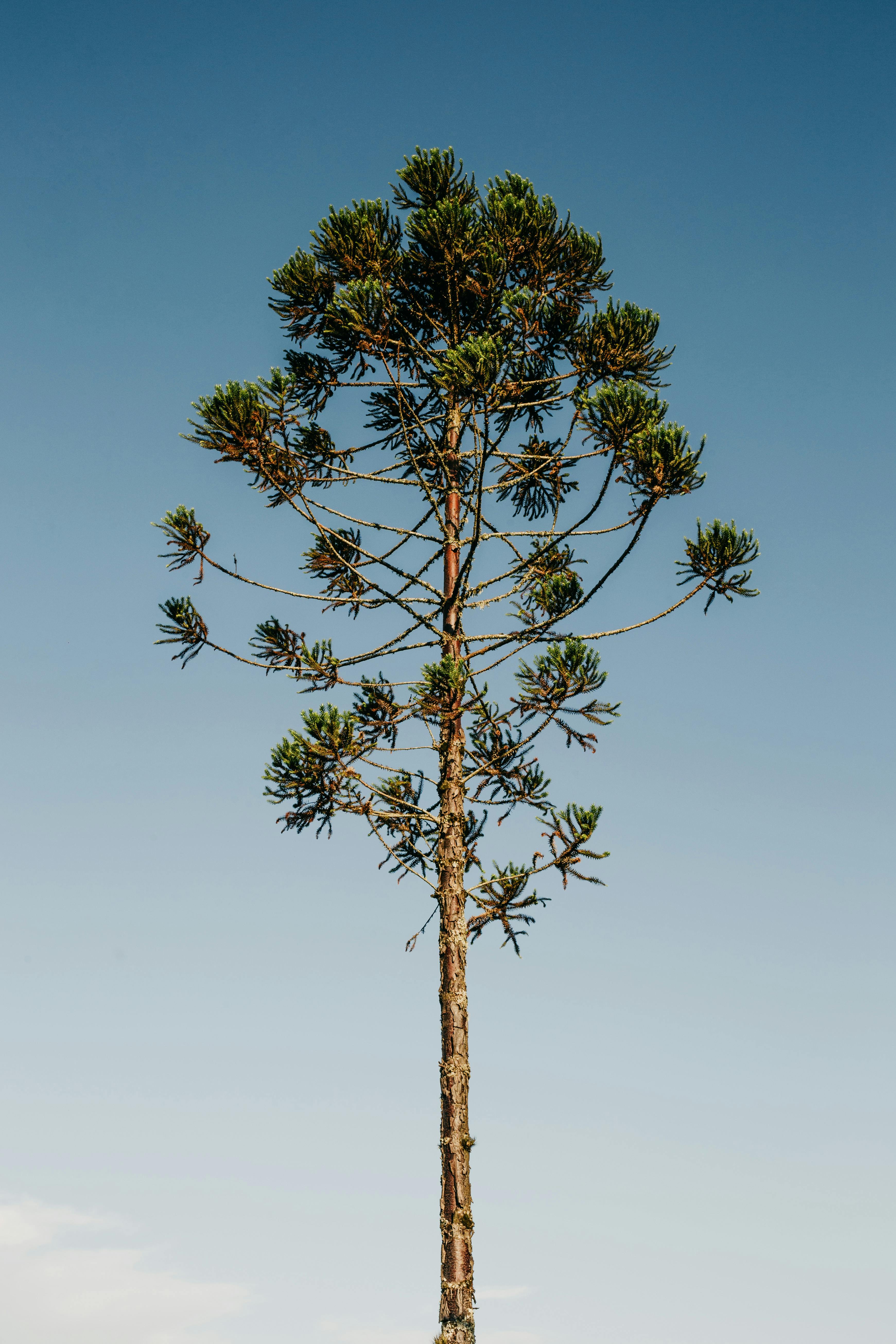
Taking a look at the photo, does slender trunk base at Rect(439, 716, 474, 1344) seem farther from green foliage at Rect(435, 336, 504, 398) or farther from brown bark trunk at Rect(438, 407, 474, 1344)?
green foliage at Rect(435, 336, 504, 398)

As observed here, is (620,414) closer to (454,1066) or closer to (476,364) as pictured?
(476,364)

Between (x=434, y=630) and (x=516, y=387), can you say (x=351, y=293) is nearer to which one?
(x=516, y=387)

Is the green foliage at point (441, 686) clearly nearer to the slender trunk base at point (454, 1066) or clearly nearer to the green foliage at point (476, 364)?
the slender trunk base at point (454, 1066)

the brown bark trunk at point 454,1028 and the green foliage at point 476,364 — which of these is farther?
the green foliage at point 476,364

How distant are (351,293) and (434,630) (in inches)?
170

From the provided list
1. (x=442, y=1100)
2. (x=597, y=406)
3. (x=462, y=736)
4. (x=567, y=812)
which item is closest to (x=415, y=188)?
(x=597, y=406)

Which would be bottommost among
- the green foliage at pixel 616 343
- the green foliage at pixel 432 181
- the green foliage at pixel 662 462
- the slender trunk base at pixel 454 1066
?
the slender trunk base at pixel 454 1066

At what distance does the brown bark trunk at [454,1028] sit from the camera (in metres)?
10.5

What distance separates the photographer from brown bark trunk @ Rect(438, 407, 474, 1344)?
34.4 feet

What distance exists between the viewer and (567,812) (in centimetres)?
1171

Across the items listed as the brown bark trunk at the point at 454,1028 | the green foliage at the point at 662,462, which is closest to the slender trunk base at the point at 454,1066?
the brown bark trunk at the point at 454,1028

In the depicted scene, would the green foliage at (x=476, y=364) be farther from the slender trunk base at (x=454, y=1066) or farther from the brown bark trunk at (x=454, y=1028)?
the slender trunk base at (x=454, y=1066)

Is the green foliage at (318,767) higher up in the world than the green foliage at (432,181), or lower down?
lower down

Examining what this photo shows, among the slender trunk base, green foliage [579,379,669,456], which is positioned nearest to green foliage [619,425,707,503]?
green foliage [579,379,669,456]
